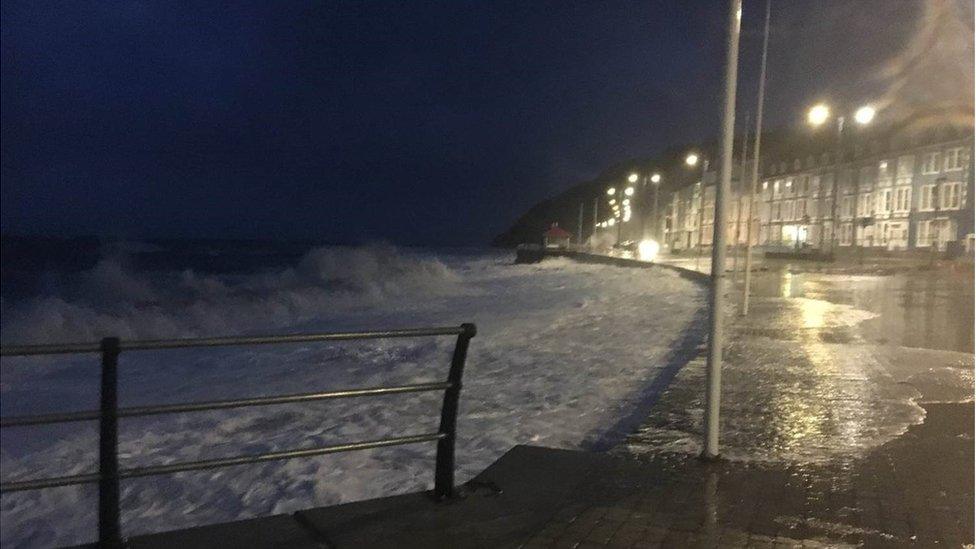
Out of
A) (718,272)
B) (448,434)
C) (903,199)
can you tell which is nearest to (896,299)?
(718,272)

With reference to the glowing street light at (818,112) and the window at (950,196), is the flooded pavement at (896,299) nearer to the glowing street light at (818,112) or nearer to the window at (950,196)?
the glowing street light at (818,112)

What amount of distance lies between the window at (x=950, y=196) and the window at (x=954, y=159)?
4.24 feet

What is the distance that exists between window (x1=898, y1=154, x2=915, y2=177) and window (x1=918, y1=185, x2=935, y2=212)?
2178 mm

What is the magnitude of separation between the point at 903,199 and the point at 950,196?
19.0ft

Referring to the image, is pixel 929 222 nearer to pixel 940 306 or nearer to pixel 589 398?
pixel 940 306

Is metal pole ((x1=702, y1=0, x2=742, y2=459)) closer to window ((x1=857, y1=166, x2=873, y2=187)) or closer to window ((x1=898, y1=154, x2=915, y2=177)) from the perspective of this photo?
window ((x1=898, y1=154, x2=915, y2=177))

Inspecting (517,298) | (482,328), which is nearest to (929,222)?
(517,298)

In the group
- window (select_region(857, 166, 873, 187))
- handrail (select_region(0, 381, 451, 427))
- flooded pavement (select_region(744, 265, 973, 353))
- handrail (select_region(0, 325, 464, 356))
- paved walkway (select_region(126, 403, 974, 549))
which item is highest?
window (select_region(857, 166, 873, 187))

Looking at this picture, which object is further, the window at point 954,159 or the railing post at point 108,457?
the window at point 954,159

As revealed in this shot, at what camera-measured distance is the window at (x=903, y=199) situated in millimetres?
59438

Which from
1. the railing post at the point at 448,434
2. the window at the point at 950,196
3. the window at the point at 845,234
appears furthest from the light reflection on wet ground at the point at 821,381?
the window at the point at 845,234

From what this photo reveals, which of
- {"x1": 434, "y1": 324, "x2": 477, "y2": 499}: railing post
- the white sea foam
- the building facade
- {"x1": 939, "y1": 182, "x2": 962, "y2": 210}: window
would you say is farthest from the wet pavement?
{"x1": 939, "y1": 182, "x2": 962, "y2": 210}: window

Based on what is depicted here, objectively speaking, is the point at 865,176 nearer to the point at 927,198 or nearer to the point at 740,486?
the point at 927,198

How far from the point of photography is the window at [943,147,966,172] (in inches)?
2121
